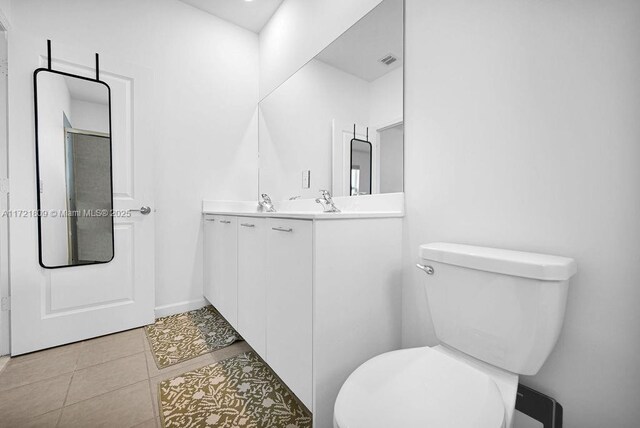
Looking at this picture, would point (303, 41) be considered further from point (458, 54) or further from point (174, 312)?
point (174, 312)

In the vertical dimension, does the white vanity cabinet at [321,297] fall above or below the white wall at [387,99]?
below

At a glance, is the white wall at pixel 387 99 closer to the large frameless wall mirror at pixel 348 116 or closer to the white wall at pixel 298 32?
the large frameless wall mirror at pixel 348 116

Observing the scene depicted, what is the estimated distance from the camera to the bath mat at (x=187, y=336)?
160 cm

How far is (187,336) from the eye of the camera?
1822 mm

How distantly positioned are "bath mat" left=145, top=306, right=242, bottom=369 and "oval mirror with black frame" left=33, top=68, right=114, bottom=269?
25.4 inches

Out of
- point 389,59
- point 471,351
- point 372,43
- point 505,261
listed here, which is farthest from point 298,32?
point 471,351

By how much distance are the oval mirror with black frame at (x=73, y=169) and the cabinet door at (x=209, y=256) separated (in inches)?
24.7

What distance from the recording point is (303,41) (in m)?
1.98

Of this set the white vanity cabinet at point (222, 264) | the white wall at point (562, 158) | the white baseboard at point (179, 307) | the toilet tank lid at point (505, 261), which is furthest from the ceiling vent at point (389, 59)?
the white baseboard at point (179, 307)

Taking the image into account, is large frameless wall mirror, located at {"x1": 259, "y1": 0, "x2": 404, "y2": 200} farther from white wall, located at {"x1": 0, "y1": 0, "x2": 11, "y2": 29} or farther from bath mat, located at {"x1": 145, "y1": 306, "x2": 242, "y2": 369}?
white wall, located at {"x1": 0, "y1": 0, "x2": 11, "y2": 29}

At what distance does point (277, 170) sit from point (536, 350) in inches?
78.7

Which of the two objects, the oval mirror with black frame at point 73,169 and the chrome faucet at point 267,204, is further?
the chrome faucet at point 267,204

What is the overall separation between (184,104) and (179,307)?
5.54 feet

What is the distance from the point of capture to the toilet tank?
74cm
